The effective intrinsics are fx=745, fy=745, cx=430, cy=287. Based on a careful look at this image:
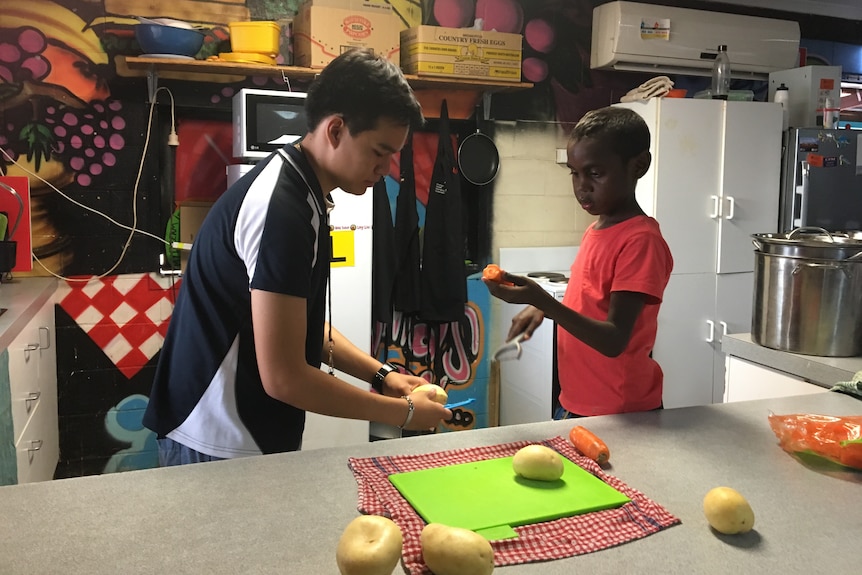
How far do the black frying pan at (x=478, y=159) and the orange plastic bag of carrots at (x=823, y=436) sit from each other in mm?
2522

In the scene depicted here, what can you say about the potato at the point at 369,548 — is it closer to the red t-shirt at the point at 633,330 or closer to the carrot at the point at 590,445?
the carrot at the point at 590,445

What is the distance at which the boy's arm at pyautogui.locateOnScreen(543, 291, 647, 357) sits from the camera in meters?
1.55

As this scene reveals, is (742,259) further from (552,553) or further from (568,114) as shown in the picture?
(552,553)

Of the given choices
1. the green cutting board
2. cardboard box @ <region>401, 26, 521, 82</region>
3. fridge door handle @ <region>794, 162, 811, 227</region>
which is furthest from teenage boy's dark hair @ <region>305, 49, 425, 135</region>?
fridge door handle @ <region>794, 162, 811, 227</region>

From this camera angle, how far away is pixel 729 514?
3.24ft

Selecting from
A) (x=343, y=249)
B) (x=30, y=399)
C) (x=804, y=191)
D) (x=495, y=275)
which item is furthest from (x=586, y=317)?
(x=804, y=191)

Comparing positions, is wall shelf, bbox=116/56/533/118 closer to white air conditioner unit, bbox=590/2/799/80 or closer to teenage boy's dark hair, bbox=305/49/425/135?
white air conditioner unit, bbox=590/2/799/80

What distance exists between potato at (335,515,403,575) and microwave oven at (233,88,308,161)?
7.30ft

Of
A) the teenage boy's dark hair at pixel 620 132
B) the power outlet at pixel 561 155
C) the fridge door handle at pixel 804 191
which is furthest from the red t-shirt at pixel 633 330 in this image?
the fridge door handle at pixel 804 191

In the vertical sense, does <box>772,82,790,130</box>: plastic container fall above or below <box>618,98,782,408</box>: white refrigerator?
above

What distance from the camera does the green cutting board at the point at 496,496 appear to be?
103cm

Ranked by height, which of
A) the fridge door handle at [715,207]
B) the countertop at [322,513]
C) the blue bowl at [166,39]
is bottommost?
the countertop at [322,513]

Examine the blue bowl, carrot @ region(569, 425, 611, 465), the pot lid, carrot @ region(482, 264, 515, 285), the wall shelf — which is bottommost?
carrot @ region(569, 425, 611, 465)

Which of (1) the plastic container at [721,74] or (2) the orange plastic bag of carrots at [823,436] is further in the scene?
(1) the plastic container at [721,74]
